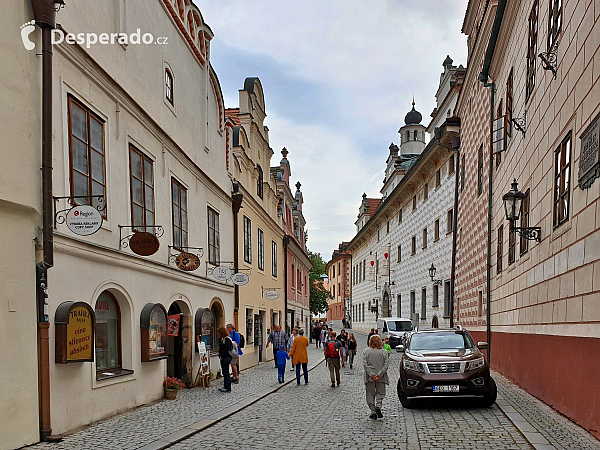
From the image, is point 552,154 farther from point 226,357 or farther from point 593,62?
point 226,357

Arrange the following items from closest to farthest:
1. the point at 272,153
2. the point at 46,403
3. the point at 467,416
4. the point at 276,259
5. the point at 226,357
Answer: the point at 46,403
the point at 467,416
the point at 226,357
the point at 272,153
the point at 276,259

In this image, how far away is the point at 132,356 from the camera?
38.6ft

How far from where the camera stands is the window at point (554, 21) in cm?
1118

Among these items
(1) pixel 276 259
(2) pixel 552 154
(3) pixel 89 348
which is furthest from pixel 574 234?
(1) pixel 276 259

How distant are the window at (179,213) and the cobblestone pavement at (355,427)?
445cm

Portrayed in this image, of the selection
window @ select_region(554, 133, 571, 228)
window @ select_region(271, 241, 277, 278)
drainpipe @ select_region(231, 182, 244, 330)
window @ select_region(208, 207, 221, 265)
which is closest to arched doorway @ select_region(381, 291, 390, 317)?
window @ select_region(271, 241, 277, 278)

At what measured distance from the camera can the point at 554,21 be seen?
1152 cm

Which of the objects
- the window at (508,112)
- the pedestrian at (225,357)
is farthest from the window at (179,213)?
the window at (508,112)

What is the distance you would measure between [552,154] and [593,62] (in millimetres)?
3079

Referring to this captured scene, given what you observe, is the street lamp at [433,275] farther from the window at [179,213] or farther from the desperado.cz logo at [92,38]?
the desperado.cz logo at [92,38]

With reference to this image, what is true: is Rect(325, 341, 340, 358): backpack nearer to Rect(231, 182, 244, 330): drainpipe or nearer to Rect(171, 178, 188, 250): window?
Rect(171, 178, 188, 250): window

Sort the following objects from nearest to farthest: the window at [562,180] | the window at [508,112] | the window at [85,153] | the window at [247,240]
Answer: the window at [85,153]
the window at [562,180]
the window at [508,112]
the window at [247,240]

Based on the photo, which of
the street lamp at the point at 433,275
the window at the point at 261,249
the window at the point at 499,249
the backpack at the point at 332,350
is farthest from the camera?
the street lamp at the point at 433,275

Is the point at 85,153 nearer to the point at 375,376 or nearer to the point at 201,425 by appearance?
the point at 201,425
